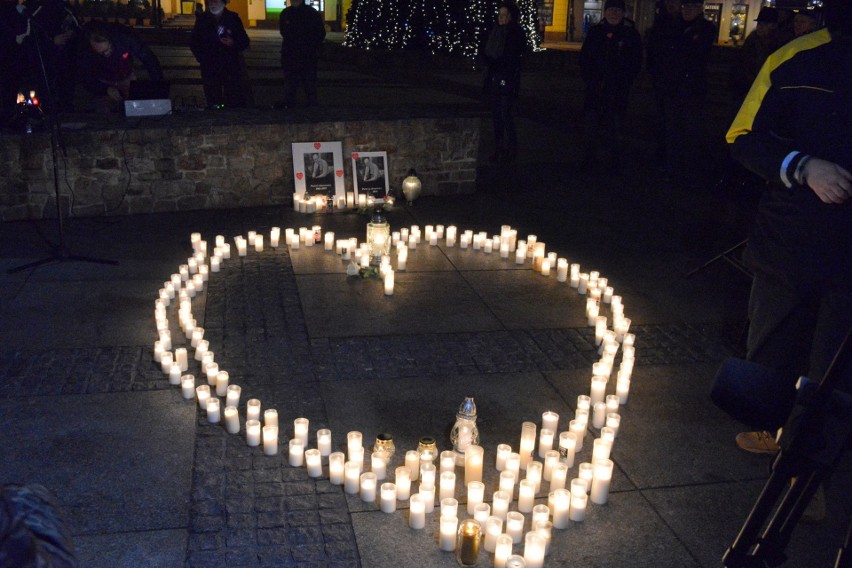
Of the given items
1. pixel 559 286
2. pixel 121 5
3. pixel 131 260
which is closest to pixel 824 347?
pixel 559 286

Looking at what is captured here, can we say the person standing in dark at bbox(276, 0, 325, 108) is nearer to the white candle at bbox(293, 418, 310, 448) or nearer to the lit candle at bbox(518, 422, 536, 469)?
the white candle at bbox(293, 418, 310, 448)

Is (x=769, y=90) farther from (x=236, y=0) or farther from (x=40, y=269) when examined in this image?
(x=236, y=0)

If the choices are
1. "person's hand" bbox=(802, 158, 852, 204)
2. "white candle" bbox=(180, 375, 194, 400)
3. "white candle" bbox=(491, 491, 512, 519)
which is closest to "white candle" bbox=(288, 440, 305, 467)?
"white candle" bbox=(180, 375, 194, 400)

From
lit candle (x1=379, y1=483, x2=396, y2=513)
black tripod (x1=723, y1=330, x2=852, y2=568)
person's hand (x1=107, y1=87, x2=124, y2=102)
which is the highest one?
person's hand (x1=107, y1=87, x2=124, y2=102)

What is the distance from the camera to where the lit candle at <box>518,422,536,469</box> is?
4.02 metres

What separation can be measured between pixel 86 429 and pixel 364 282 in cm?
292

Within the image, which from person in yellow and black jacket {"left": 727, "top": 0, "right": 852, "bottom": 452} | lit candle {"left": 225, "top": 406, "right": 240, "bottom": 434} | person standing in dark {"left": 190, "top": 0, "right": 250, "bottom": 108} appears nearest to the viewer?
person in yellow and black jacket {"left": 727, "top": 0, "right": 852, "bottom": 452}

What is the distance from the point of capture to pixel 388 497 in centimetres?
366

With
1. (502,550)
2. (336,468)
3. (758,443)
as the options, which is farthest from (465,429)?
(758,443)

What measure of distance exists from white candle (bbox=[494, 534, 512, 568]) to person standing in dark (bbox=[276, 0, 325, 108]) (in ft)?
31.1

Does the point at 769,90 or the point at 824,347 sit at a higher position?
the point at 769,90

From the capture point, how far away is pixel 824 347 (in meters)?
3.32

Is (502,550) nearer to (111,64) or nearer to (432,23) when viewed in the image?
(111,64)

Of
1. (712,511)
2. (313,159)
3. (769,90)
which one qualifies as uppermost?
(769,90)
